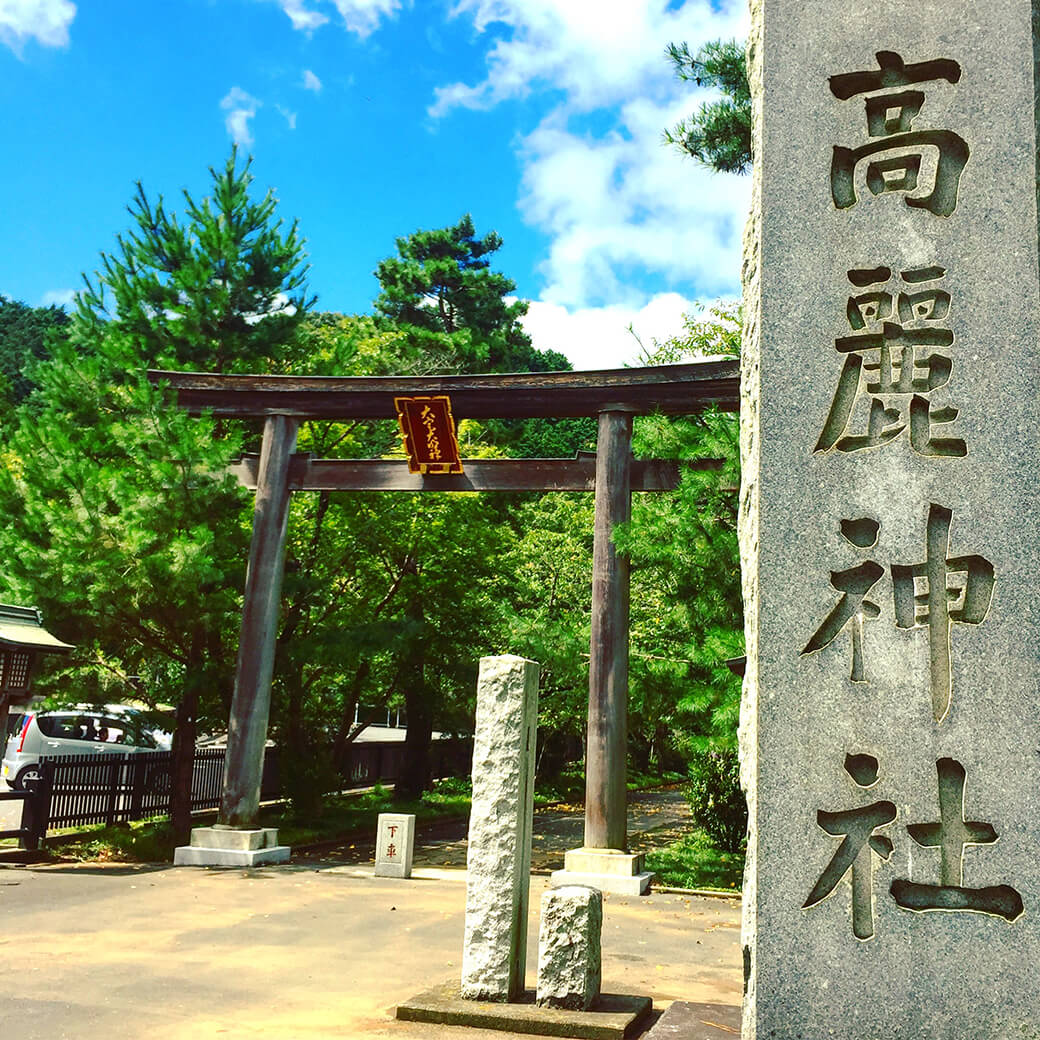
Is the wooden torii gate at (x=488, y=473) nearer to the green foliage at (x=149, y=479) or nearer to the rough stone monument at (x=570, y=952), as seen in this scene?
the green foliage at (x=149, y=479)

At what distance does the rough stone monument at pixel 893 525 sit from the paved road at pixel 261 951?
97.2 inches

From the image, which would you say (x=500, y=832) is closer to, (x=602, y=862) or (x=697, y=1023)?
(x=697, y=1023)

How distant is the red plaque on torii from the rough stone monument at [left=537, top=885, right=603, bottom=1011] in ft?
21.9

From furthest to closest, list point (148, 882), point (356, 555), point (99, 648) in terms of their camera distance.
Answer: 1. point (356, 555)
2. point (99, 648)
3. point (148, 882)

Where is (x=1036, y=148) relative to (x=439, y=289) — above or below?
below

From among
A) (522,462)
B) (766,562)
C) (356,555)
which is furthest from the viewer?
(356,555)

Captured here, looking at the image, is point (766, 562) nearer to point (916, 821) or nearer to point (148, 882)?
point (916, 821)

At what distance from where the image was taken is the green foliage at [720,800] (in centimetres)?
1184

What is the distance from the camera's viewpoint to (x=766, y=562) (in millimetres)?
3725

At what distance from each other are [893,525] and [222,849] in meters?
9.23

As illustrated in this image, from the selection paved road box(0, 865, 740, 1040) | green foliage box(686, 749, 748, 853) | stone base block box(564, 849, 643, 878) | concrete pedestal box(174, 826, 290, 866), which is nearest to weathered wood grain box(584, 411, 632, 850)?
stone base block box(564, 849, 643, 878)

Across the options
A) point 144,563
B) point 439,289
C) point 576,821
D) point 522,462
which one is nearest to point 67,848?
point 144,563

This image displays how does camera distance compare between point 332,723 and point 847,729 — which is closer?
point 847,729

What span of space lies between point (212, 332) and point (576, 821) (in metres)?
10.6
